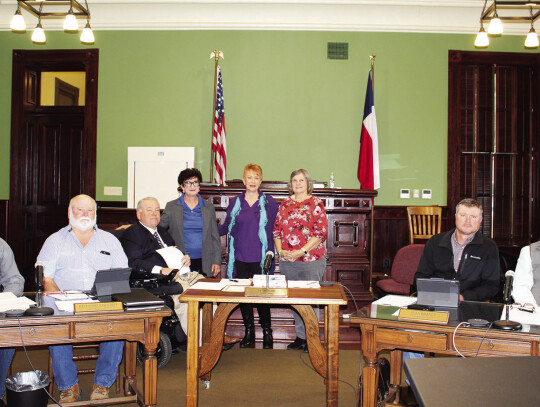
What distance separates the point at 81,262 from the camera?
324cm

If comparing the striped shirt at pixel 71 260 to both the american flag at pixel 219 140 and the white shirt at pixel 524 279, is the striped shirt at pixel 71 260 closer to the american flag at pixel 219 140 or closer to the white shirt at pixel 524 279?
the white shirt at pixel 524 279

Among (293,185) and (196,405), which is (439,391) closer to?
(196,405)

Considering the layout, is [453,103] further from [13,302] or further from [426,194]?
[13,302]

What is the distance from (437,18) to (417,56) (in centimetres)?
59

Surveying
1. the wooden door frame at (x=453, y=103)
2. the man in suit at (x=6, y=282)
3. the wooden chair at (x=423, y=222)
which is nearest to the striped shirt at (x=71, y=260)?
the man in suit at (x=6, y=282)

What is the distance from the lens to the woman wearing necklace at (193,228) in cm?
446

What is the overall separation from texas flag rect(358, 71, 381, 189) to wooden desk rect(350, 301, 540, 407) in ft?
13.5

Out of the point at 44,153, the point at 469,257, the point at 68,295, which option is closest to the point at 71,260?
the point at 68,295

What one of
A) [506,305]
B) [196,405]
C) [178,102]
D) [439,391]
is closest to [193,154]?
[178,102]

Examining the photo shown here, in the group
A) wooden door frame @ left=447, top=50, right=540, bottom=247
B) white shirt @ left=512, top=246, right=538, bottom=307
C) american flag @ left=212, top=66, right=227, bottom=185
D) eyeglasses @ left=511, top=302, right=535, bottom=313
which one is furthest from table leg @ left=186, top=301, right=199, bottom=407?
wooden door frame @ left=447, top=50, right=540, bottom=247

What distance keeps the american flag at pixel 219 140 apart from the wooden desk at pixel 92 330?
158 inches

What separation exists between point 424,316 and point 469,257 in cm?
92

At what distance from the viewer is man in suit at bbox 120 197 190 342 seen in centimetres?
390

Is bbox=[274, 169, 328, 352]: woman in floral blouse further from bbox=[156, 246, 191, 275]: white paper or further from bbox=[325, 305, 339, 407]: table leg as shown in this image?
bbox=[325, 305, 339, 407]: table leg
